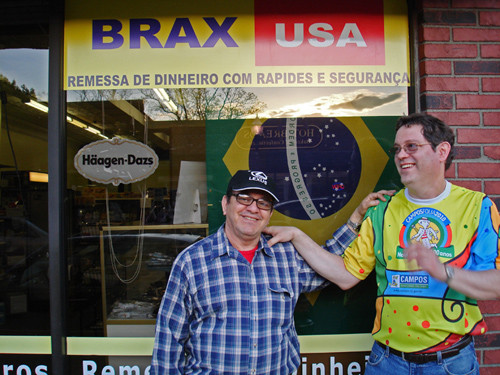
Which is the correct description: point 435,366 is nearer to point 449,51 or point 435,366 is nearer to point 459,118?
point 459,118

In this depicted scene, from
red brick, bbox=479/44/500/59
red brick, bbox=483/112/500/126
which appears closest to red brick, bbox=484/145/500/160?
red brick, bbox=483/112/500/126

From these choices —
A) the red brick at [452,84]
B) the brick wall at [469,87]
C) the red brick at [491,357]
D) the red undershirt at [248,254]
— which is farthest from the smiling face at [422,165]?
the red brick at [491,357]

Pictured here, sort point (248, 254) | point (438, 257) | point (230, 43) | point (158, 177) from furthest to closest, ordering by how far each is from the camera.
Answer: point (158, 177)
point (230, 43)
point (248, 254)
point (438, 257)

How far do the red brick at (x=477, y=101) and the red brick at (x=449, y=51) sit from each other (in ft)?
0.91

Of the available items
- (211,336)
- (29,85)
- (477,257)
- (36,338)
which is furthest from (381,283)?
(29,85)

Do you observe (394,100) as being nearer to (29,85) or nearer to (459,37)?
(459,37)

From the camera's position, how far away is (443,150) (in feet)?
6.49

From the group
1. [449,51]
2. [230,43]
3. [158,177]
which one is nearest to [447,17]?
[449,51]

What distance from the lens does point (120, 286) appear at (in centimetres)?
287

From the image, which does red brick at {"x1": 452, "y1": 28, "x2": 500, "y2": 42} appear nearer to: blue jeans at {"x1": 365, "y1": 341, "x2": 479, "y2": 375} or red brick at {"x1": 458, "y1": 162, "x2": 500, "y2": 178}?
red brick at {"x1": 458, "y1": 162, "x2": 500, "y2": 178}

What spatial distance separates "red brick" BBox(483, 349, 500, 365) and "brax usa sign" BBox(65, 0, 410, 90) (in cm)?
189

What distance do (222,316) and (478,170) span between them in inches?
73.9

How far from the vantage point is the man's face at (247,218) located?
77.4 inches

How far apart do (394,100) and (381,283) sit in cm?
134
